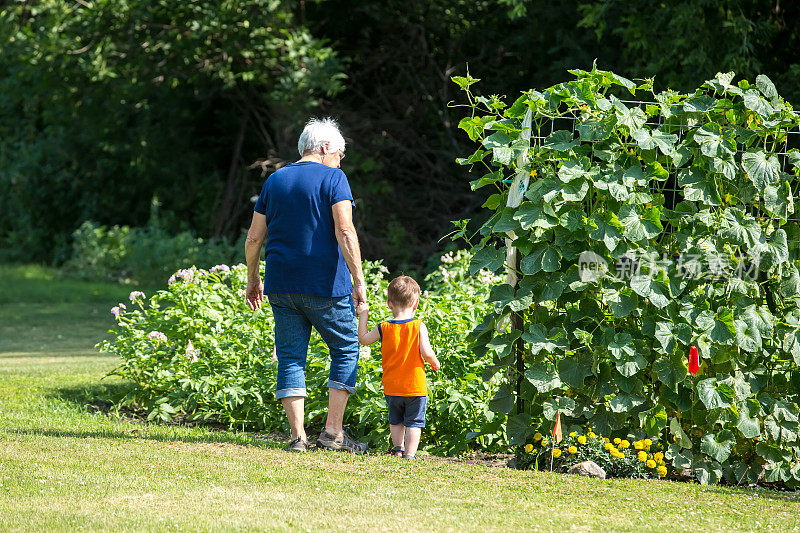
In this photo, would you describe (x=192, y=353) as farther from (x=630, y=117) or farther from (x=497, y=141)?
(x=630, y=117)

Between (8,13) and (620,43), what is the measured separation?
12650mm

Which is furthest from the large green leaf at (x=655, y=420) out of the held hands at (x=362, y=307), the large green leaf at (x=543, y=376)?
the held hands at (x=362, y=307)

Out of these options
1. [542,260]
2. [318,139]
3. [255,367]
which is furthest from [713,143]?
[255,367]

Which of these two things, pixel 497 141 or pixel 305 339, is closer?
pixel 497 141

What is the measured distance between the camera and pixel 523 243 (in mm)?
4402

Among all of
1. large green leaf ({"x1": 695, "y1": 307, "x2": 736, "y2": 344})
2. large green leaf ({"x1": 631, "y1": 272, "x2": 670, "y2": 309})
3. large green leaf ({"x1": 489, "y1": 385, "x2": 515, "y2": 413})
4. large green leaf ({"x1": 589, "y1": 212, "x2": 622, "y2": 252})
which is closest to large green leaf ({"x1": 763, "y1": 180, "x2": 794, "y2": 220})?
large green leaf ({"x1": 695, "y1": 307, "x2": 736, "y2": 344})

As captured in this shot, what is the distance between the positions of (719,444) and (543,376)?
0.91 metres

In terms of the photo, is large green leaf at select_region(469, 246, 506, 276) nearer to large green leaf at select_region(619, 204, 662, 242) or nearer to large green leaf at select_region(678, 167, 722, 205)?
large green leaf at select_region(619, 204, 662, 242)

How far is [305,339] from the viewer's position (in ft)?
15.7

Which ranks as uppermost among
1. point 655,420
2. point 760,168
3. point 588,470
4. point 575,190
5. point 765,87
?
point 765,87

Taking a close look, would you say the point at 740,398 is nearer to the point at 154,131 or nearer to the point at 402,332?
the point at 402,332

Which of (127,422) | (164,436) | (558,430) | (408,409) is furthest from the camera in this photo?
(127,422)

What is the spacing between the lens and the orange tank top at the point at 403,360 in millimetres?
4633

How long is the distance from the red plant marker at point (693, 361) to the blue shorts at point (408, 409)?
1.32 metres
